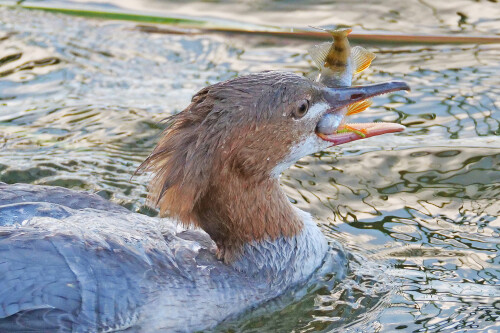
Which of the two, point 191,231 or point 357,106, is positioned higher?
point 357,106

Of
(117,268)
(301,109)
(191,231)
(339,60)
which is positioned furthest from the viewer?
(191,231)

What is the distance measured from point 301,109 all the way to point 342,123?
306 mm

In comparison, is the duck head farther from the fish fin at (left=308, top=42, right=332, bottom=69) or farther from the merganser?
the fish fin at (left=308, top=42, right=332, bottom=69)

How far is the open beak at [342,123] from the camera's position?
5332 mm

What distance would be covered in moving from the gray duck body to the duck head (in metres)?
0.20

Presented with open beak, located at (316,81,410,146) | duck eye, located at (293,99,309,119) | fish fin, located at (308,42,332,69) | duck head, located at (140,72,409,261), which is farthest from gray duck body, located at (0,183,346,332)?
fish fin, located at (308,42,332,69)

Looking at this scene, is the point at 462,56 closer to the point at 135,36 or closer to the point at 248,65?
the point at 248,65

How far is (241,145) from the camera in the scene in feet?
17.0

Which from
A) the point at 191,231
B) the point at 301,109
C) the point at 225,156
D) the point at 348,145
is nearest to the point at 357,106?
the point at 301,109

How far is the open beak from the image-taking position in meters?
5.33

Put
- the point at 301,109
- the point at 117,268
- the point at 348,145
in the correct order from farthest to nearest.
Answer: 1. the point at 348,145
2. the point at 301,109
3. the point at 117,268

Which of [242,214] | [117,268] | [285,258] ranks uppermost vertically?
[242,214]

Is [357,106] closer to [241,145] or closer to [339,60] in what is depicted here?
[339,60]

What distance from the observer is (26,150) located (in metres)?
7.13
